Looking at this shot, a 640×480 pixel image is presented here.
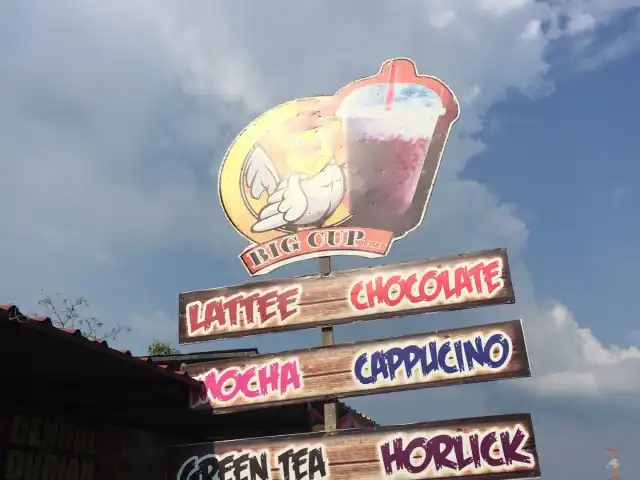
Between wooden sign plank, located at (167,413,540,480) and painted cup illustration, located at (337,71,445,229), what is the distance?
9.09 ft

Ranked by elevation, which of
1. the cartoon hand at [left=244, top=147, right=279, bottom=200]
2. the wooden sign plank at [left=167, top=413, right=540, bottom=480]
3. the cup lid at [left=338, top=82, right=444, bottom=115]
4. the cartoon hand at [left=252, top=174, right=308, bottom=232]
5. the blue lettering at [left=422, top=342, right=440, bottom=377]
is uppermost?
the cup lid at [left=338, top=82, right=444, bottom=115]

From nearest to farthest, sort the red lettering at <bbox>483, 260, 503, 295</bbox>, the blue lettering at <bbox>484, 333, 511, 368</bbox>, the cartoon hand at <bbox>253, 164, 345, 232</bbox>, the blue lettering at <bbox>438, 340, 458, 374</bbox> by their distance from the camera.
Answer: the blue lettering at <bbox>484, 333, 511, 368</bbox>, the blue lettering at <bbox>438, 340, 458, 374</bbox>, the red lettering at <bbox>483, 260, 503, 295</bbox>, the cartoon hand at <bbox>253, 164, 345, 232</bbox>

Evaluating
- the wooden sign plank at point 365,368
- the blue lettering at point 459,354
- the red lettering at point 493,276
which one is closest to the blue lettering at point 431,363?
the wooden sign plank at point 365,368

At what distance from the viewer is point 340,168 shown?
923cm

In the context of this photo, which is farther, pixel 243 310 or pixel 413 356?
pixel 243 310

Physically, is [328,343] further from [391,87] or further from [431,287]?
[391,87]

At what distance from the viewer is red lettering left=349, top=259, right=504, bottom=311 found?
7953mm

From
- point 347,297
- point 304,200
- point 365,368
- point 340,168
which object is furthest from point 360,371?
point 340,168

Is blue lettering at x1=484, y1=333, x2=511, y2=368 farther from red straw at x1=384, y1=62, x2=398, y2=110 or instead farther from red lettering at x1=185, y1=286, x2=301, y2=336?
red straw at x1=384, y1=62, x2=398, y2=110

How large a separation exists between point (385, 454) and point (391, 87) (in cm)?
502

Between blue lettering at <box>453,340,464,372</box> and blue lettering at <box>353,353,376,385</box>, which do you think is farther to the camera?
blue lettering at <box>353,353,376,385</box>

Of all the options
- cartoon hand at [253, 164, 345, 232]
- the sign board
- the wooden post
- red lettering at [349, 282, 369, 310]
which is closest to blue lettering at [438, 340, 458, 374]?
red lettering at [349, 282, 369, 310]

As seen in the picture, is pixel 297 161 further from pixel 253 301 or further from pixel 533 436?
pixel 533 436

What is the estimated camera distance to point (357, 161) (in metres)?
9.20
